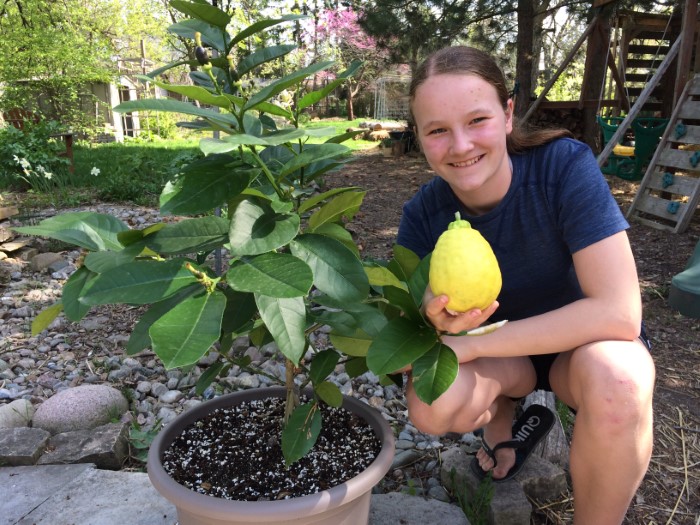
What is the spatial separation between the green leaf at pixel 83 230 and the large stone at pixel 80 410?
4.67 ft

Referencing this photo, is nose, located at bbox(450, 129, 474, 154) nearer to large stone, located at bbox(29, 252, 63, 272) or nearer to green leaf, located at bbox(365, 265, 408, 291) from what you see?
green leaf, located at bbox(365, 265, 408, 291)

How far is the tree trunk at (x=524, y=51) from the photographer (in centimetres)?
735

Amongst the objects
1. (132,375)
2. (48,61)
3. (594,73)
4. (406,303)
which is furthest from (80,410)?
(48,61)

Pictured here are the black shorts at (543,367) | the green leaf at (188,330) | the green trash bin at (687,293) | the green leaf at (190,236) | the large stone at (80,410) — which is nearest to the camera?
the green leaf at (188,330)

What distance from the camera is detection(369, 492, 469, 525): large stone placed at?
1.63 meters

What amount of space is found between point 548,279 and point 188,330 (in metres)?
1.20

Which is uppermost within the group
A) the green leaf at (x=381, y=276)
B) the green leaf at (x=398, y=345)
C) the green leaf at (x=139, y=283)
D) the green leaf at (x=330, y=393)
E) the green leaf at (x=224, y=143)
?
the green leaf at (x=224, y=143)

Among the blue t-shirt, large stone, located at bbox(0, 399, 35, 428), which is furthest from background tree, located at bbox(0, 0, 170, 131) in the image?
the blue t-shirt

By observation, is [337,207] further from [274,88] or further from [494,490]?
[494,490]

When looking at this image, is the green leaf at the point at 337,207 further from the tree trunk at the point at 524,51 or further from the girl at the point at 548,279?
the tree trunk at the point at 524,51

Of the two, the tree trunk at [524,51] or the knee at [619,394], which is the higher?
the tree trunk at [524,51]

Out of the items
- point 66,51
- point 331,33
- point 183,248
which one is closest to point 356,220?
point 183,248

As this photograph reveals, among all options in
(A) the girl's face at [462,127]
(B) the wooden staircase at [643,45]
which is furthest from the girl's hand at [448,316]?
(B) the wooden staircase at [643,45]

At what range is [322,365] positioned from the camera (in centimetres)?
130
